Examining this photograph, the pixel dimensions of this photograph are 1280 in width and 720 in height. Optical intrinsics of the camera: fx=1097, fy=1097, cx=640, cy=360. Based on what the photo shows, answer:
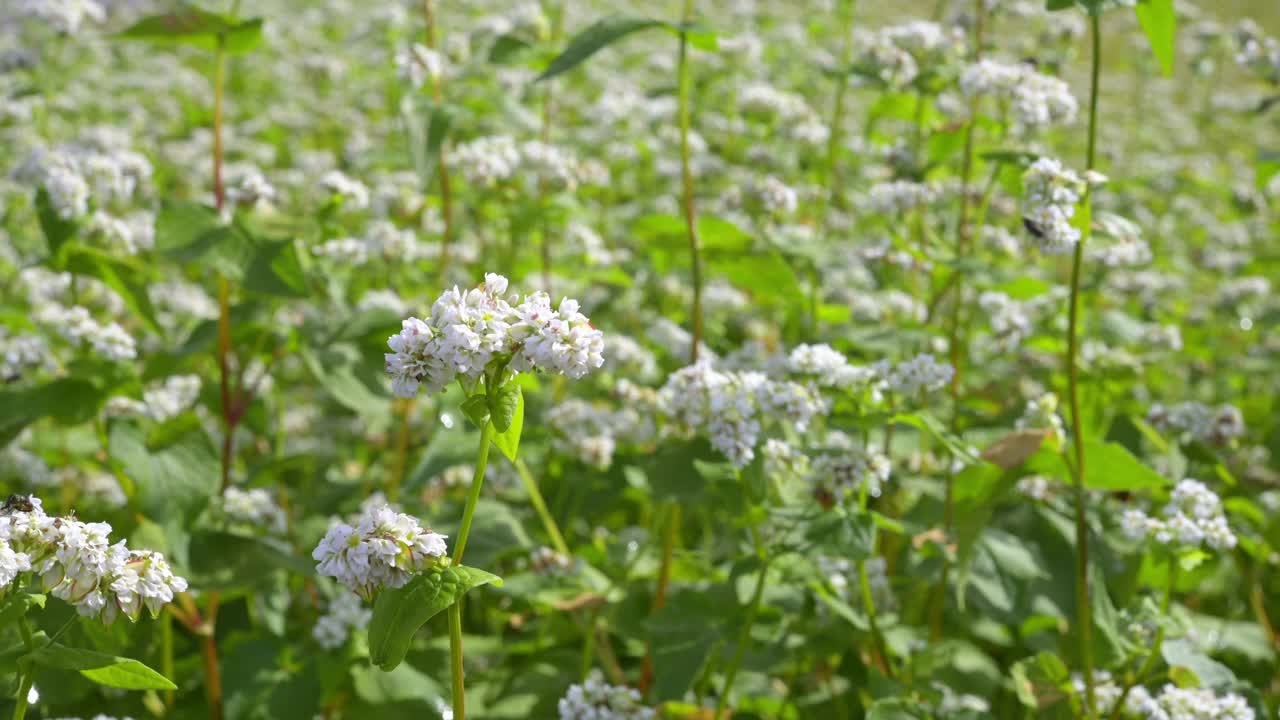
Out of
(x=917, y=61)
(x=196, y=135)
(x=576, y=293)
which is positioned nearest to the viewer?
(x=917, y=61)

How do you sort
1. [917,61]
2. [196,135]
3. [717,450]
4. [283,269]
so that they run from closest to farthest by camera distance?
1. [717,450]
2. [283,269]
3. [917,61]
4. [196,135]

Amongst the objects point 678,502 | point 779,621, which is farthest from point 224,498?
Answer: point 779,621

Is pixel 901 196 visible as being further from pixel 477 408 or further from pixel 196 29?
pixel 477 408

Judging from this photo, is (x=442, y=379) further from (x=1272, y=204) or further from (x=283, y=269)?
(x=1272, y=204)

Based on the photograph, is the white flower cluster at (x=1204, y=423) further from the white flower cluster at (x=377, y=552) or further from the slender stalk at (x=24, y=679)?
the slender stalk at (x=24, y=679)

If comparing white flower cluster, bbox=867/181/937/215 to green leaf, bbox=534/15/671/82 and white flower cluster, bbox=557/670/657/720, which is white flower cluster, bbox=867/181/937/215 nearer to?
green leaf, bbox=534/15/671/82

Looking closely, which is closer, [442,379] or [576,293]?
[442,379]

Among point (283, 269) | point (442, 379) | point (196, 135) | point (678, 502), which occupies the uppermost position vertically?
point (442, 379)
